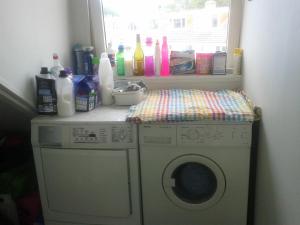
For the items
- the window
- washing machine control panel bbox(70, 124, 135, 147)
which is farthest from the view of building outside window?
washing machine control panel bbox(70, 124, 135, 147)

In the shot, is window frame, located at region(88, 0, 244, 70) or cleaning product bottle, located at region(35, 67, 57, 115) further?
window frame, located at region(88, 0, 244, 70)

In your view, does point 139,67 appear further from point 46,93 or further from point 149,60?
point 46,93

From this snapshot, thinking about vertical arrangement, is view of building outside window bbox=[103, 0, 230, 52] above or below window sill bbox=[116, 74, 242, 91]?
above

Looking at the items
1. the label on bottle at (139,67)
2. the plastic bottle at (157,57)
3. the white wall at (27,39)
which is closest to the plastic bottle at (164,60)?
Result: the plastic bottle at (157,57)

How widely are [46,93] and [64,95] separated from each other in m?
0.10

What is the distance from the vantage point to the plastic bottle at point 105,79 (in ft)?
5.82

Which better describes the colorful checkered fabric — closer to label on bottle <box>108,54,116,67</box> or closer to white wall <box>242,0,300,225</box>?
white wall <box>242,0,300,225</box>

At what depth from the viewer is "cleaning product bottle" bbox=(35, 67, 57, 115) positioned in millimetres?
1561

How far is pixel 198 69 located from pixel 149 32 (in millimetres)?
427

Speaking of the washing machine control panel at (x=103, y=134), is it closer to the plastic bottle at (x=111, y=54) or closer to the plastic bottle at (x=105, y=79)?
the plastic bottle at (x=105, y=79)

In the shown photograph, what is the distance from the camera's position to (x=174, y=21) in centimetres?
199

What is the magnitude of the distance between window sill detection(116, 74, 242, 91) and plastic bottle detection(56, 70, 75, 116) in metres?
0.52

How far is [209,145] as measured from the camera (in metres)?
1.52

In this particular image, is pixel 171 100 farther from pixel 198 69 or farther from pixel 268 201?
pixel 268 201
